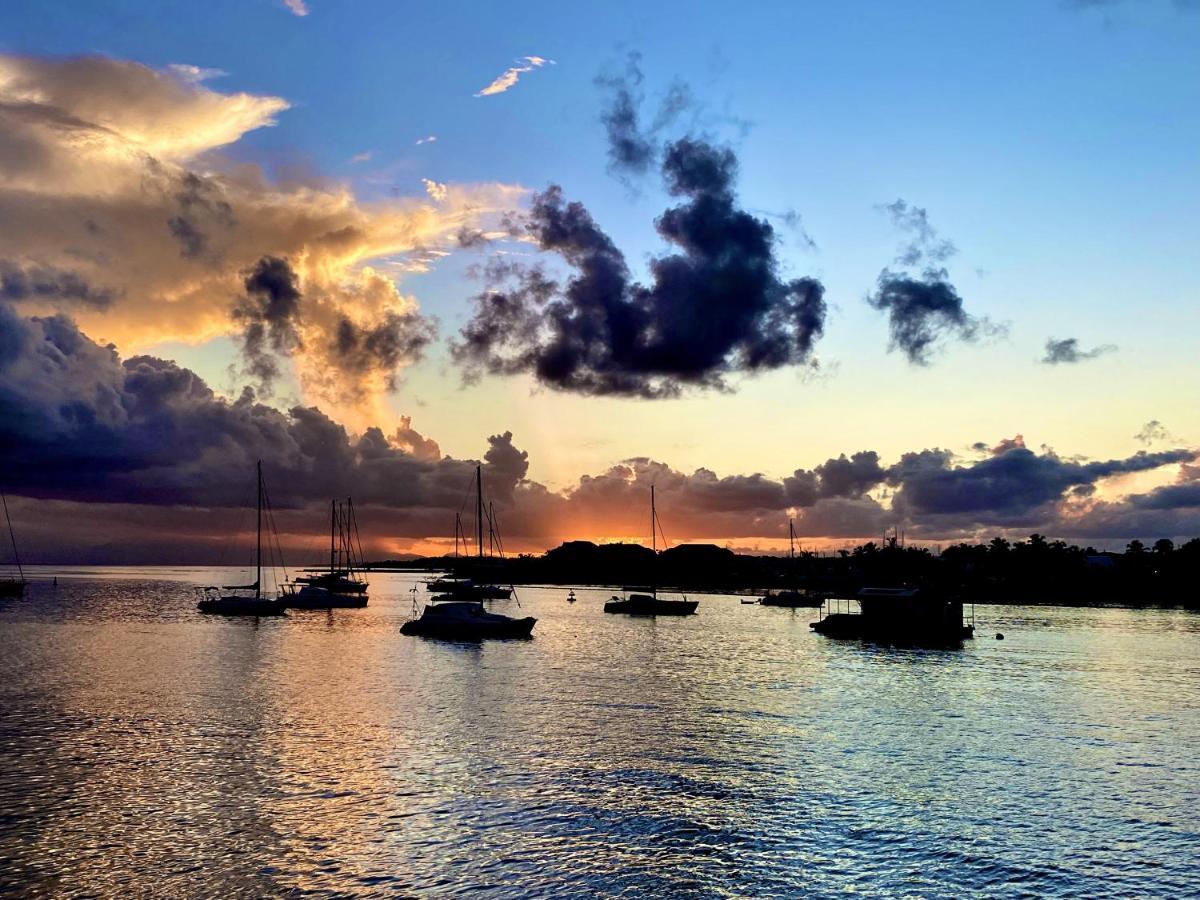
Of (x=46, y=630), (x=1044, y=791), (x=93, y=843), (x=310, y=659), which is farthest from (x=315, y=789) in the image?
(x=46, y=630)

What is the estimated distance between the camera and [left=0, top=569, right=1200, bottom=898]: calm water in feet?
96.8

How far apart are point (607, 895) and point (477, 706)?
35.3 metres

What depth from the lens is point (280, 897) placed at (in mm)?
26703

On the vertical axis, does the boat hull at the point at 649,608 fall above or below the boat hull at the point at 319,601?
below

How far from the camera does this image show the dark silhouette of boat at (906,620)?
121562mm

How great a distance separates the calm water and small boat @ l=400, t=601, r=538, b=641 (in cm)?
2338

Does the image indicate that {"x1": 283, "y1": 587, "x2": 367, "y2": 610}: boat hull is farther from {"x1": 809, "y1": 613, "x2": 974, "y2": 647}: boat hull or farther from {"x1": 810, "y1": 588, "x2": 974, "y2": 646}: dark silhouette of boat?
{"x1": 810, "y1": 588, "x2": 974, "y2": 646}: dark silhouette of boat

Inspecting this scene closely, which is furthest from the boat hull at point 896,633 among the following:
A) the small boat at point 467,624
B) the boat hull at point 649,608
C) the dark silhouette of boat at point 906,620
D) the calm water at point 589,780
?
the boat hull at point 649,608

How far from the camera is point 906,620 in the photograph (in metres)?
122

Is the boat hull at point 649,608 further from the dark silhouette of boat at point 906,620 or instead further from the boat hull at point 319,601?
the dark silhouette of boat at point 906,620

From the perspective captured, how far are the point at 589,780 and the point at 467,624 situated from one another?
239 feet

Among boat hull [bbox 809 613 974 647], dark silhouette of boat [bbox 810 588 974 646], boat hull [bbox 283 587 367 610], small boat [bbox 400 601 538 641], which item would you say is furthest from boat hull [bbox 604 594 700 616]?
small boat [bbox 400 601 538 641]

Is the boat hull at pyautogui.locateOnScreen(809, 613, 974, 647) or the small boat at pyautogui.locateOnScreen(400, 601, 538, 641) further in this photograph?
the boat hull at pyautogui.locateOnScreen(809, 613, 974, 647)

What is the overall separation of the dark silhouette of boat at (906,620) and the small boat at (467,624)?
1894 inches
